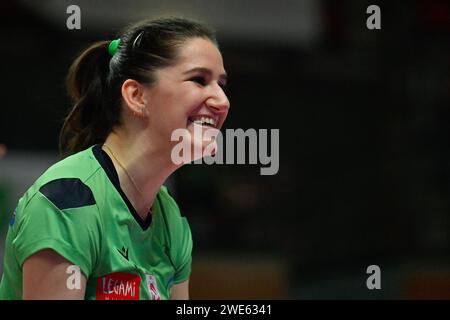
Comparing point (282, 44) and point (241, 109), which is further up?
point (282, 44)

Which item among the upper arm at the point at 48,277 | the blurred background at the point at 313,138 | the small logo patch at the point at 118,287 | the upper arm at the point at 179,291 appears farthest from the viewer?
the blurred background at the point at 313,138

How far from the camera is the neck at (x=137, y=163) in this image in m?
1.70

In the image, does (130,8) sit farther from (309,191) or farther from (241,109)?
(309,191)

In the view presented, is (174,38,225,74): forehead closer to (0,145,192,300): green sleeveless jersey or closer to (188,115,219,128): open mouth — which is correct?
(188,115,219,128): open mouth

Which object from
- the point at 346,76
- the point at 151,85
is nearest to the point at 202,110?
the point at 151,85

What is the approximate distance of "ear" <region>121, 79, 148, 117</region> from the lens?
167cm

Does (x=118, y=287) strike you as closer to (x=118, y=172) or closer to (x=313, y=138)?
(x=118, y=172)

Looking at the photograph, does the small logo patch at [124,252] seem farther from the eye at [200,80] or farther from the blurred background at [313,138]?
the blurred background at [313,138]

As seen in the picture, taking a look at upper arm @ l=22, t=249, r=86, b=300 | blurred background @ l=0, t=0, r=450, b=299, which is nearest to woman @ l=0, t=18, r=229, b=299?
upper arm @ l=22, t=249, r=86, b=300

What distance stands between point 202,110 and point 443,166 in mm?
3710

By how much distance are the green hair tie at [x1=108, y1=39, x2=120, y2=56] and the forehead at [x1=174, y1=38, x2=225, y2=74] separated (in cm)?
16

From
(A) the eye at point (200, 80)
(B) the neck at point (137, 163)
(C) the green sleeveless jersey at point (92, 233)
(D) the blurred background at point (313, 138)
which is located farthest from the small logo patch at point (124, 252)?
(D) the blurred background at point (313, 138)

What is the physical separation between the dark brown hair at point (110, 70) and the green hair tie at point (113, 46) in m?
0.01

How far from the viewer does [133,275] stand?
1.64 m
